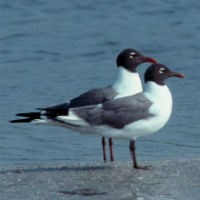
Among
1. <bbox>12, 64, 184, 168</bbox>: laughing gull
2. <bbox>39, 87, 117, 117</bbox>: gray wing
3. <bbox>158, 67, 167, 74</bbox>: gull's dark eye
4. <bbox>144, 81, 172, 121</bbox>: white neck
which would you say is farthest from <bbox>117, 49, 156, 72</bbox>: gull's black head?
<bbox>12, 64, 184, 168</bbox>: laughing gull

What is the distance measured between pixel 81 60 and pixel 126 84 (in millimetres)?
5883

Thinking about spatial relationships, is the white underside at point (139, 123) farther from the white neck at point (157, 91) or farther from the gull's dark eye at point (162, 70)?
the gull's dark eye at point (162, 70)

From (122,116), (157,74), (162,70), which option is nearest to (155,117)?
(122,116)

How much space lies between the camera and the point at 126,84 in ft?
36.5

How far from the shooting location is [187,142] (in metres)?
12.1

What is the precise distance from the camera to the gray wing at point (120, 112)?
32.4 feet

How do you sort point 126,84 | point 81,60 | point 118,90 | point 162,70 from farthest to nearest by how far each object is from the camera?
point 81,60
point 126,84
point 118,90
point 162,70

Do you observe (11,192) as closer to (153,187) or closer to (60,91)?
(153,187)

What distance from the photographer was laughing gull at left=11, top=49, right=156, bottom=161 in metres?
10.2

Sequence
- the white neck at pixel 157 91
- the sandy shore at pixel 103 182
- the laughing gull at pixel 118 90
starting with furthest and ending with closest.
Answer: the laughing gull at pixel 118 90 → the white neck at pixel 157 91 → the sandy shore at pixel 103 182

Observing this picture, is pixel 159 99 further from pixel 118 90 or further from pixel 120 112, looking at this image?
pixel 118 90

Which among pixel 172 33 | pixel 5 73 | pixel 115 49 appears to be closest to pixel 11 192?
pixel 5 73

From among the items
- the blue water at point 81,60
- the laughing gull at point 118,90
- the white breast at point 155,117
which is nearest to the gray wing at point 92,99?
the laughing gull at point 118,90

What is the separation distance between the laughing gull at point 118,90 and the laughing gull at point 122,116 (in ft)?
0.32
